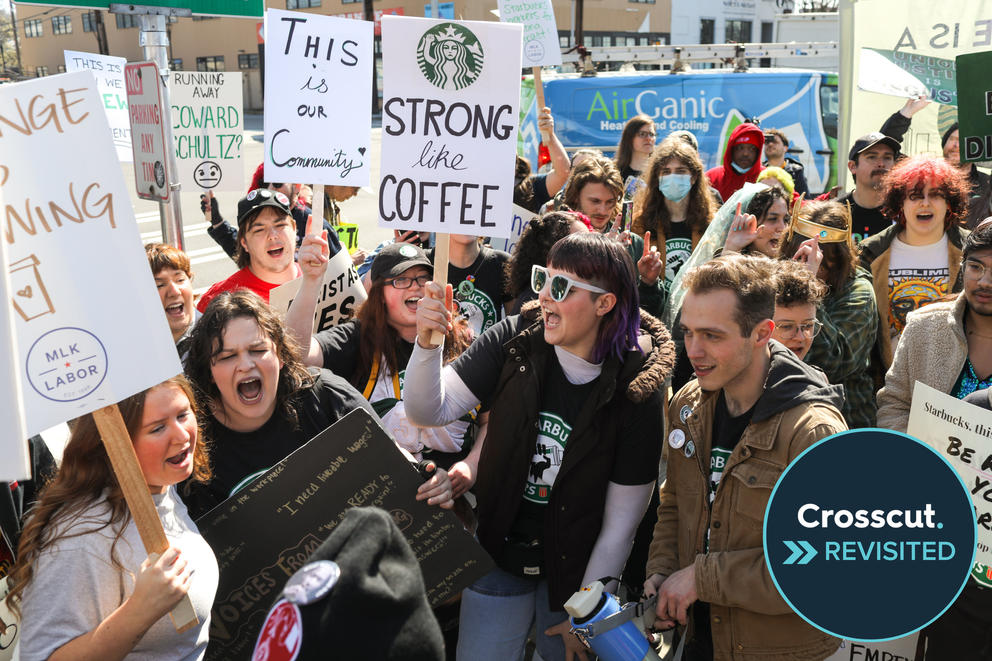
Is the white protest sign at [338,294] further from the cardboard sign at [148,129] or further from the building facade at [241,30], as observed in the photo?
the building facade at [241,30]

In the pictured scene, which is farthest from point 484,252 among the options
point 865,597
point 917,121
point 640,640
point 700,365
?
point 917,121

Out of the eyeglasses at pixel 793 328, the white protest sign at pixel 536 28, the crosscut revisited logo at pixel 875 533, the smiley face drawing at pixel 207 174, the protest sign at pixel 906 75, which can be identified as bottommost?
the crosscut revisited logo at pixel 875 533

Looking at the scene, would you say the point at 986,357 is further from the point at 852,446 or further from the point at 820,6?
the point at 820,6

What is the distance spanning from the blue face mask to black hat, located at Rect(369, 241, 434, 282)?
209cm

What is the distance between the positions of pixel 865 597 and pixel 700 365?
0.80m

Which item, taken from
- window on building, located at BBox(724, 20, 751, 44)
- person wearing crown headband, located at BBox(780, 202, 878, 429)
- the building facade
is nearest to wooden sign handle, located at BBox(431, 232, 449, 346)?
person wearing crown headband, located at BBox(780, 202, 878, 429)

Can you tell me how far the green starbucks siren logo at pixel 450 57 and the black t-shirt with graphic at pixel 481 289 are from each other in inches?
59.2

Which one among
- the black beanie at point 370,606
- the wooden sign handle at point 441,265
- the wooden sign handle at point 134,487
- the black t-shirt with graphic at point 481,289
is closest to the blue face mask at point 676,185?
the black t-shirt with graphic at point 481,289

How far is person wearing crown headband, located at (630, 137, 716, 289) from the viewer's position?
16.6 ft

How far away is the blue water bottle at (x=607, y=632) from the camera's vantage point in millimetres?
2201

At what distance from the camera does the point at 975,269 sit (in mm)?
2910

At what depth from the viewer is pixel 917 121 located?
670cm

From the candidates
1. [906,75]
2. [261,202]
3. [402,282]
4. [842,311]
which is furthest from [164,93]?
[906,75]

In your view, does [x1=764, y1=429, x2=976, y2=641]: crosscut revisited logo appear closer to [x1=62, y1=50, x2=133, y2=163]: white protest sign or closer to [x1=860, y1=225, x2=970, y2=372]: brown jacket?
[x1=860, y1=225, x2=970, y2=372]: brown jacket
